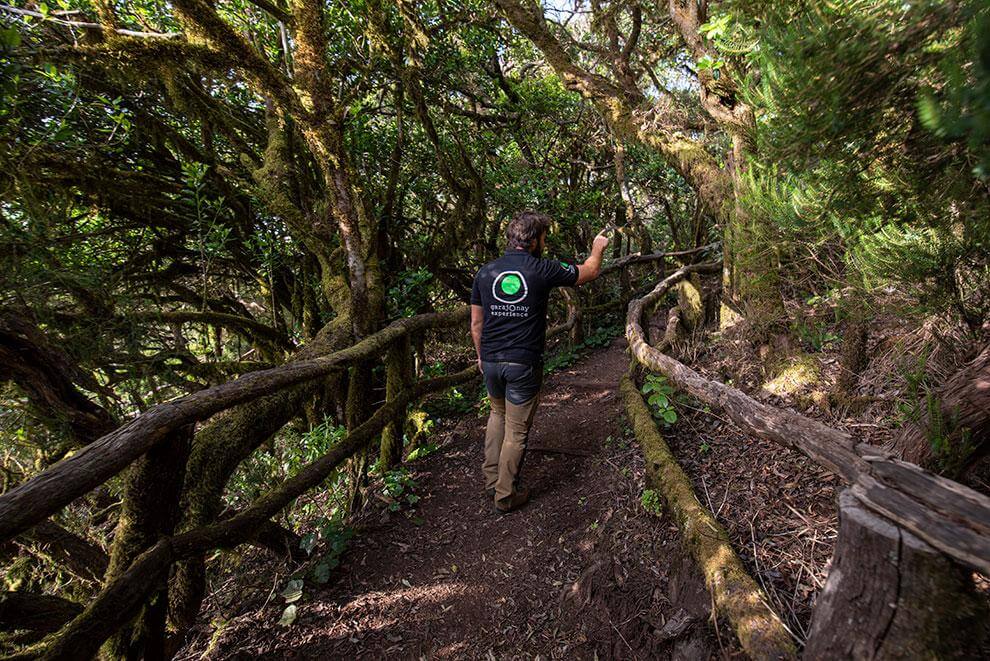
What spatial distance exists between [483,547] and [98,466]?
280cm

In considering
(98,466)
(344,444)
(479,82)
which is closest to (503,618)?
(344,444)

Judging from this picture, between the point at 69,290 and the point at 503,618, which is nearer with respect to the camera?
the point at 503,618

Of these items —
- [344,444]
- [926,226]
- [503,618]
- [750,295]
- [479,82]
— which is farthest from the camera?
[479,82]

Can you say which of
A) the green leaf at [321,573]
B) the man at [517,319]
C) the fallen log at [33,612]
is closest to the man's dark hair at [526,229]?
the man at [517,319]

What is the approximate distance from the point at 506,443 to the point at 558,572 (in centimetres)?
109

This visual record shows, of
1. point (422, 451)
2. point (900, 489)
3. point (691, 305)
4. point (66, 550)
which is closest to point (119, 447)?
point (66, 550)

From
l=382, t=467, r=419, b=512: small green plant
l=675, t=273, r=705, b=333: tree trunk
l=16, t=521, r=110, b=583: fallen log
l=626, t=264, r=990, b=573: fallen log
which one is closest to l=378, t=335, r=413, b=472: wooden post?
l=382, t=467, r=419, b=512: small green plant

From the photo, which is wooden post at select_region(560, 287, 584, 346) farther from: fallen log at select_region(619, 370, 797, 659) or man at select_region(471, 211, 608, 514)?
fallen log at select_region(619, 370, 797, 659)

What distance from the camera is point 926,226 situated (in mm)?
1878

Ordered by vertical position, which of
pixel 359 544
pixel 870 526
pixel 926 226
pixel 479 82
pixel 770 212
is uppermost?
pixel 479 82

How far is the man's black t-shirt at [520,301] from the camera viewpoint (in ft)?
11.6

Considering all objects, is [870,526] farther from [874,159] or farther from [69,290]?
[69,290]

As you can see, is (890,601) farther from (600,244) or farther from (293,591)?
(293,591)

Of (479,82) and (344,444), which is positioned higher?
(479,82)
